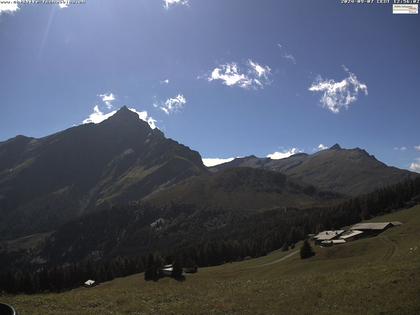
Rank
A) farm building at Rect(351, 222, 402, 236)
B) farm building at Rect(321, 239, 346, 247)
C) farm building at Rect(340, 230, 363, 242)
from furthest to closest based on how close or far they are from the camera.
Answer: farm building at Rect(340, 230, 363, 242), farm building at Rect(351, 222, 402, 236), farm building at Rect(321, 239, 346, 247)

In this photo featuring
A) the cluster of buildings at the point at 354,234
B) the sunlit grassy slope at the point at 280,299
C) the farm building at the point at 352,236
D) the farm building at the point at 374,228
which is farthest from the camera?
the farm building at the point at 352,236

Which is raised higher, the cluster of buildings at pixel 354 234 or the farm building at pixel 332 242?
the cluster of buildings at pixel 354 234

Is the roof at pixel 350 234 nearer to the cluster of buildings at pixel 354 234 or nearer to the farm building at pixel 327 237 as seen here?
the cluster of buildings at pixel 354 234

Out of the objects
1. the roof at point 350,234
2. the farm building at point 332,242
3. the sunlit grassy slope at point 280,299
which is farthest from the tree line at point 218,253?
the sunlit grassy slope at point 280,299

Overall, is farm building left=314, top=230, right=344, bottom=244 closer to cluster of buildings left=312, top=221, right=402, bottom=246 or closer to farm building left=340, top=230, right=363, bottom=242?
cluster of buildings left=312, top=221, right=402, bottom=246

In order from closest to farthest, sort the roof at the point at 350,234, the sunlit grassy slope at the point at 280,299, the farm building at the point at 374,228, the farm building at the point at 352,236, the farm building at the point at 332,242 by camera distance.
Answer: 1. the sunlit grassy slope at the point at 280,299
2. the farm building at the point at 332,242
3. the farm building at the point at 374,228
4. the farm building at the point at 352,236
5. the roof at the point at 350,234

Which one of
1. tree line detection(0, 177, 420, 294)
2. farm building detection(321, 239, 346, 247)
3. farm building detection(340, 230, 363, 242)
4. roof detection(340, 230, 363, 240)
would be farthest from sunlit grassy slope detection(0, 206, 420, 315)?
tree line detection(0, 177, 420, 294)

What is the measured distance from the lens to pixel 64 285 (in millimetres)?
173500

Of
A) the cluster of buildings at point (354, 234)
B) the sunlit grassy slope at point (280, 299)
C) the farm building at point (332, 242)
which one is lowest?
the farm building at point (332, 242)

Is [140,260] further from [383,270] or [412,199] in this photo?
[383,270]

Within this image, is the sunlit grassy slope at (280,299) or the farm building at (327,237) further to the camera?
the farm building at (327,237)

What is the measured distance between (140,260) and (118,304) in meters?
152

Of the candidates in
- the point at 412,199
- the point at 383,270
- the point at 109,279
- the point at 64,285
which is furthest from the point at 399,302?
the point at 412,199

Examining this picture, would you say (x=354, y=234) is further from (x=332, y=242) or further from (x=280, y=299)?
(x=280, y=299)
